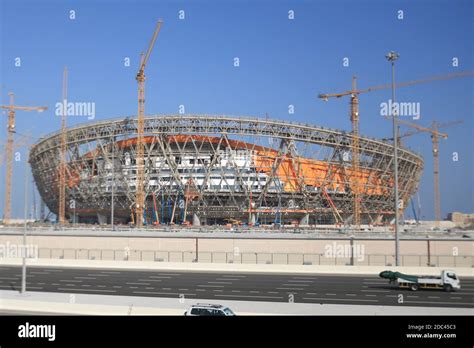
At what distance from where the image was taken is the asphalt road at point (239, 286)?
89.2 feet

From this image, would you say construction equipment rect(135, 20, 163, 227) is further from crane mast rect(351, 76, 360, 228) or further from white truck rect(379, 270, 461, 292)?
white truck rect(379, 270, 461, 292)

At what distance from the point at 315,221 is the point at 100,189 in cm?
4030

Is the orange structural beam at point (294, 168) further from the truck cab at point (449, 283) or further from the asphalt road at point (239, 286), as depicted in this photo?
the truck cab at point (449, 283)

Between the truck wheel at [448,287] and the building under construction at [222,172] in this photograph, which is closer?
the truck wheel at [448,287]

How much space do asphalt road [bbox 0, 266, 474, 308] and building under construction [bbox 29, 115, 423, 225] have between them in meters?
51.6

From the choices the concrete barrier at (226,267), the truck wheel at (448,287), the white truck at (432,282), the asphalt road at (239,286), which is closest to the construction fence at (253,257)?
the concrete barrier at (226,267)

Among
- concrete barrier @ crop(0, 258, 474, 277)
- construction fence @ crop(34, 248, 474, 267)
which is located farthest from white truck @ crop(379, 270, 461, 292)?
construction fence @ crop(34, 248, 474, 267)

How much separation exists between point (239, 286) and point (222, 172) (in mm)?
60112

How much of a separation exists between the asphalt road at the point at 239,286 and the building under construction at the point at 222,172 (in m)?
51.6

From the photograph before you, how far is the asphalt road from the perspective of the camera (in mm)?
27203

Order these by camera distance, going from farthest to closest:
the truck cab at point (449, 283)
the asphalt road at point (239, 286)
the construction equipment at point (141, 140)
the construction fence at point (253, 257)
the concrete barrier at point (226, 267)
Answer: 1. the construction equipment at point (141, 140)
2. the construction fence at point (253, 257)
3. the concrete barrier at point (226, 267)
4. the truck cab at point (449, 283)
5. the asphalt road at point (239, 286)

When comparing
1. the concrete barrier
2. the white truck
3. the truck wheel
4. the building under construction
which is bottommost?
the concrete barrier

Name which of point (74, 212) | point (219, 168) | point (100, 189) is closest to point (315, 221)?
point (219, 168)

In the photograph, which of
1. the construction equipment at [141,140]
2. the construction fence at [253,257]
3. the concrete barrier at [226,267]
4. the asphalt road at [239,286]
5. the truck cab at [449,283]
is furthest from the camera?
the construction equipment at [141,140]
